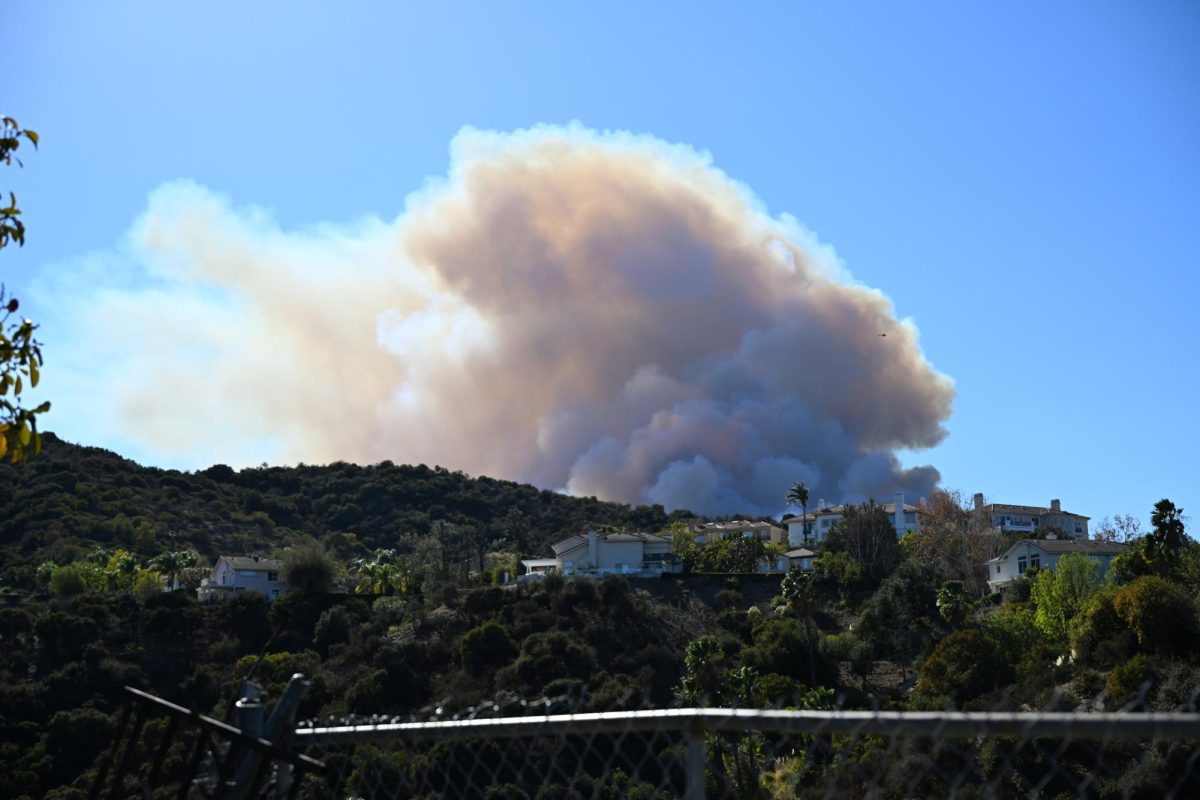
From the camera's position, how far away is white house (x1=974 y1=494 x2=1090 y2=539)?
10481cm

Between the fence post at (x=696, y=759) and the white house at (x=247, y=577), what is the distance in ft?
248

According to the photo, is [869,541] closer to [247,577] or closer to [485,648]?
[485,648]

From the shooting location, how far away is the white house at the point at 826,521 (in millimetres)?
103125

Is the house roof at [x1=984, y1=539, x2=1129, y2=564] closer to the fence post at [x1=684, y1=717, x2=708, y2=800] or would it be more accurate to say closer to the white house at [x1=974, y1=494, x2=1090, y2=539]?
the white house at [x1=974, y1=494, x2=1090, y2=539]

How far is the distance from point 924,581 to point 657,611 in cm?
1427

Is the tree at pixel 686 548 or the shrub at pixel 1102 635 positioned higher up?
the tree at pixel 686 548

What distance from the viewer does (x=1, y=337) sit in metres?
5.43

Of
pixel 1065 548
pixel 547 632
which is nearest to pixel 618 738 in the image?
pixel 547 632

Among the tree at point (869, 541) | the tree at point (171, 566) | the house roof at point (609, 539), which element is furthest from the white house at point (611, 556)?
the tree at point (171, 566)

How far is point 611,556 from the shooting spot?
82.4 meters

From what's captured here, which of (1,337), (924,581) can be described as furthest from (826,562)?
(1,337)

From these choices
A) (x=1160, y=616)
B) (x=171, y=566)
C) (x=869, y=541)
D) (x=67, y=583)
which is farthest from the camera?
(x=869, y=541)

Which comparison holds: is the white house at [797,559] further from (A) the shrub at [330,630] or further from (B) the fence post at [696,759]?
(B) the fence post at [696,759]

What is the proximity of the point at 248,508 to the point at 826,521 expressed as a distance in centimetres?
5284
